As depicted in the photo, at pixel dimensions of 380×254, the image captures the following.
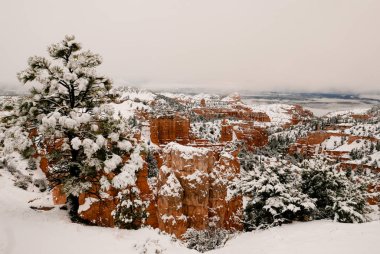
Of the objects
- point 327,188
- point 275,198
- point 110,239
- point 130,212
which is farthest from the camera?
point 327,188

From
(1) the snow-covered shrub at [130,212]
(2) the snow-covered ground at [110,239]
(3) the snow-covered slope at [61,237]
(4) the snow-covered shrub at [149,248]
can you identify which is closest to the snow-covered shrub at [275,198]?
(2) the snow-covered ground at [110,239]

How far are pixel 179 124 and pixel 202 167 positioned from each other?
61957 mm

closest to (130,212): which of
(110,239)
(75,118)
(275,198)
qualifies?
(110,239)

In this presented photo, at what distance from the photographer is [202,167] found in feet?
103

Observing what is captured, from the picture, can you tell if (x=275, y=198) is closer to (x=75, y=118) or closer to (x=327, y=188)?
(x=327, y=188)

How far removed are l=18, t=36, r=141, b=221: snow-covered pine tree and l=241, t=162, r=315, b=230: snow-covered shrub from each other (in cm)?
954

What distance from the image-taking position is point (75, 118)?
40.3ft

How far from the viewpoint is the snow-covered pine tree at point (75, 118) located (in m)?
12.4

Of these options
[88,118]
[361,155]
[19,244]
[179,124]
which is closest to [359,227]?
[88,118]

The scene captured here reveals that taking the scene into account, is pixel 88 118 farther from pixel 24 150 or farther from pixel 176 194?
pixel 176 194

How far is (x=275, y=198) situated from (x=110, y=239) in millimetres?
11207

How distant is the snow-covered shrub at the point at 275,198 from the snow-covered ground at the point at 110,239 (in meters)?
4.85

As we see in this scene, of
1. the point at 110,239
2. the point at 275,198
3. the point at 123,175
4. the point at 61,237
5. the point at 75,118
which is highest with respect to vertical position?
the point at 75,118

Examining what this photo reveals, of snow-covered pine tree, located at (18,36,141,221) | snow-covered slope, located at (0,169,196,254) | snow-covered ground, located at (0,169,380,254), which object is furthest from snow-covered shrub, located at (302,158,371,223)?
snow-covered pine tree, located at (18,36,141,221)
